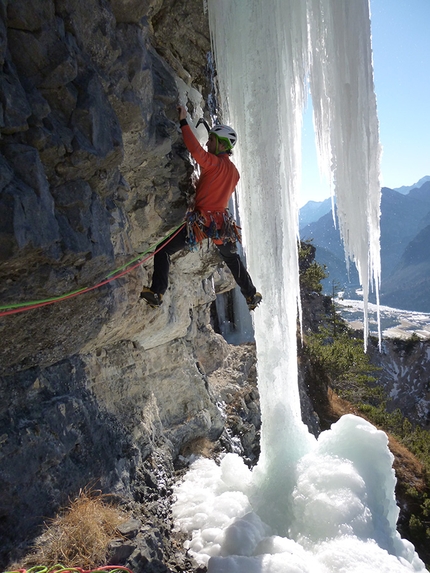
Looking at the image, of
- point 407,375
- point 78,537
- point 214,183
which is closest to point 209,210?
point 214,183

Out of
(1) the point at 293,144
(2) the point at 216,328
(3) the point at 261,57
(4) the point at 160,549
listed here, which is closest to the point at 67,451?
(4) the point at 160,549

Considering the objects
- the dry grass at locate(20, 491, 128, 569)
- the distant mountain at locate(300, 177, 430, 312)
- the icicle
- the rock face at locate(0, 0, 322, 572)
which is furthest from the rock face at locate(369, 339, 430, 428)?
the distant mountain at locate(300, 177, 430, 312)

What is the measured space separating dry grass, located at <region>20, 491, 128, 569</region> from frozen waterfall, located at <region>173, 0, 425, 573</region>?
47.6 inches

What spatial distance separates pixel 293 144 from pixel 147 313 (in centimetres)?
293

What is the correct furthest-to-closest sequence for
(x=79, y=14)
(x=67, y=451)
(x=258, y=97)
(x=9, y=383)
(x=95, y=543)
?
(x=258, y=97) < (x=67, y=451) < (x=9, y=383) < (x=95, y=543) < (x=79, y=14)

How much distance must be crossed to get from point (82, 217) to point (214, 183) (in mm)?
1768

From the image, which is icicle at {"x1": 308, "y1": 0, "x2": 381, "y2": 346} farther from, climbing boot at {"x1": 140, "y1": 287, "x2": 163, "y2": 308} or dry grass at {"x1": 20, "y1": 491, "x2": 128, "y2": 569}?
dry grass at {"x1": 20, "y1": 491, "x2": 128, "y2": 569}

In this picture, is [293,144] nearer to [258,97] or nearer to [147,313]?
[258,97]

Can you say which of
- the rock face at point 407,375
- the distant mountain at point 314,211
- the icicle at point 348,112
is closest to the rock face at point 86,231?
the icicle at point 348,112

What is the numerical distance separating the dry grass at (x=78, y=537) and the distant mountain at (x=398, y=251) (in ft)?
244

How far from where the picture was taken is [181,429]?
6.83 m

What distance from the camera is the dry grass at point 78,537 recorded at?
3068 mm

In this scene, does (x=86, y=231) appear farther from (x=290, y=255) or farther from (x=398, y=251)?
(x=398, y=251)

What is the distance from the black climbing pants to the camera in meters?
4.28
